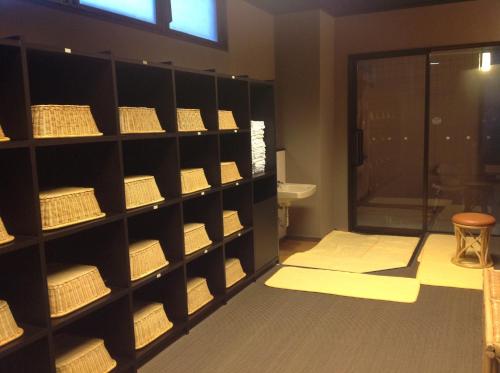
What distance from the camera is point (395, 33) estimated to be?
5.49 meters

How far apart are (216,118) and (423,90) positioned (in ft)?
11.0

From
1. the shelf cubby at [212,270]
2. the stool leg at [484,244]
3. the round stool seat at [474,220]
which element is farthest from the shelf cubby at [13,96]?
the stool leg at [484,244]

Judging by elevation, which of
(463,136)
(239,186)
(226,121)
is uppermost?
(226,121)

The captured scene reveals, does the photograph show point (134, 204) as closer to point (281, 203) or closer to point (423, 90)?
point (281, 203)

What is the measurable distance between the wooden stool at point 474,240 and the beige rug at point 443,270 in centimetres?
10

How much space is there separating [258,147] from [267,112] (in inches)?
13.1

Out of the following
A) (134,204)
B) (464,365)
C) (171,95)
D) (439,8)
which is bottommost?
(464,365)

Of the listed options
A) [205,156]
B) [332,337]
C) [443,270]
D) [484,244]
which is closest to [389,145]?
[484,244]

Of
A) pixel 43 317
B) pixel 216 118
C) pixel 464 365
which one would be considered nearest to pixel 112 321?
pixel 43 317

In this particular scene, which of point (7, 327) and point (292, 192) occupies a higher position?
point (292, 192)

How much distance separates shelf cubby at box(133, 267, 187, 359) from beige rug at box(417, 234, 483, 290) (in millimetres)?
2118

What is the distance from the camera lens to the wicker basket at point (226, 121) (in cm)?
360

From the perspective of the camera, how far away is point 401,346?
116 inches

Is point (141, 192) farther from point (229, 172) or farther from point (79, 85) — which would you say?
point (229, 172)
